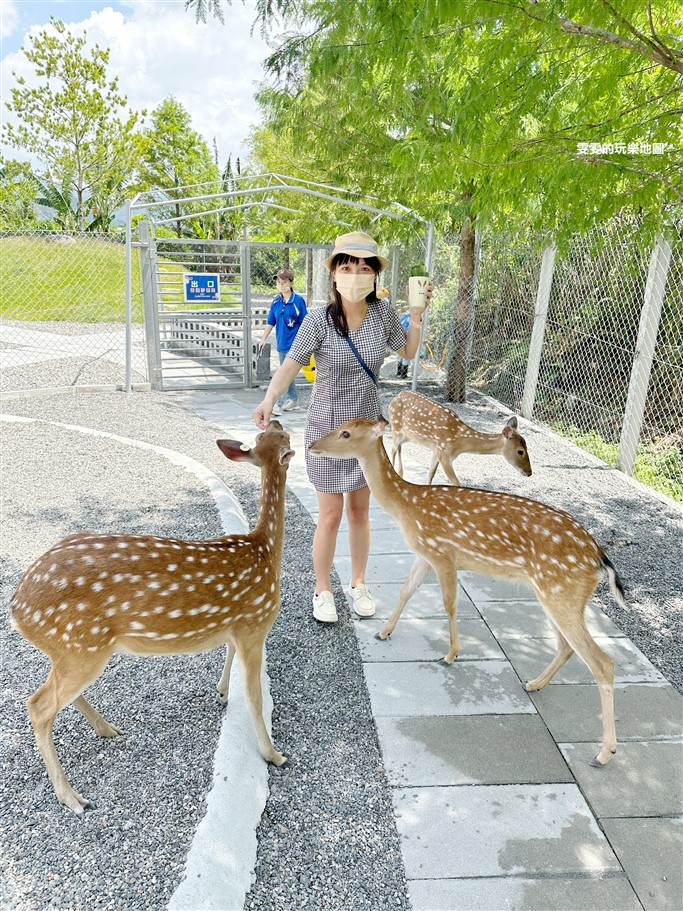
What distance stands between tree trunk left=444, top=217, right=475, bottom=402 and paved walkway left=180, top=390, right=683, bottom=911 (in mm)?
6042

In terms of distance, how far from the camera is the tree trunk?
9414 millimetres

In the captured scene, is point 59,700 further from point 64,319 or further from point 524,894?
point 64,319

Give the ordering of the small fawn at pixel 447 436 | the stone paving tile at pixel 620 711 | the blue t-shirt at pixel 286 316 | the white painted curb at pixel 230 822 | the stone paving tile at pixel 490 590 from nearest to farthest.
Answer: the white painted curb at pixel 230 822, the stone paving tile at pixel 620 711, the stone paving tile at pixel 490 590, the small fawn at pixel 447 436, the blue t-shirt at pixel 286 316

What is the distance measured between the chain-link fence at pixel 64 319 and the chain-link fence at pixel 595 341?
5950 mm

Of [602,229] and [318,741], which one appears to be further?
[602,229]

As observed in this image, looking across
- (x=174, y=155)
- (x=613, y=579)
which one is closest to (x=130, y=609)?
(x=613, y=579)

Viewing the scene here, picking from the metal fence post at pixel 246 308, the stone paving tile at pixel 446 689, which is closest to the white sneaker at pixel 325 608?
the stone paving tile at pixel 446 689

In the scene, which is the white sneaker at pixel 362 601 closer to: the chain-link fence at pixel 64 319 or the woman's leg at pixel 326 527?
the woman's leg at pixel 326 527

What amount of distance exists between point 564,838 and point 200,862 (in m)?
1.30

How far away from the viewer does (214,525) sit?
4.77 metres

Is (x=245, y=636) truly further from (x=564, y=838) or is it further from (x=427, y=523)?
(x=564, y=838)

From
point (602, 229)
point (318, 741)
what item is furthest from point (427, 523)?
point (602, 229)

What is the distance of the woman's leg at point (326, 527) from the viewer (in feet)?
11.7

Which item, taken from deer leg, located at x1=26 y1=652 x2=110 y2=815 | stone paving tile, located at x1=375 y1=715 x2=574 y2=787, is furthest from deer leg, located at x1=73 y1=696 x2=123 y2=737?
stone paving tile, located at x1=375 y1=715 x2=574 y2=787
